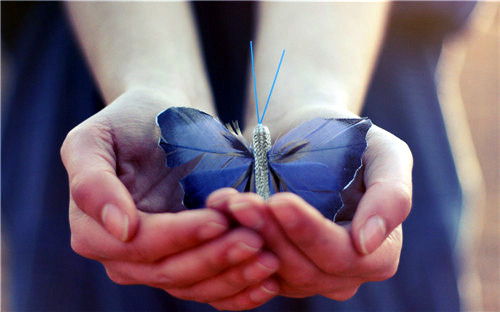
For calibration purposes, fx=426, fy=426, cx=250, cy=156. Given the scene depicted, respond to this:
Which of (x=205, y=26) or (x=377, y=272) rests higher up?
(x=205, y=26)

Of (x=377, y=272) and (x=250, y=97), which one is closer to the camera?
(x=377, y=272)

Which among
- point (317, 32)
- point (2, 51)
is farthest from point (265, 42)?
point (2, 51)

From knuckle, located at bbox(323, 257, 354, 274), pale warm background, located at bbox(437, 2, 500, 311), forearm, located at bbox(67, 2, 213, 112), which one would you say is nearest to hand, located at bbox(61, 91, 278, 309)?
knuckle, located at bbox(323, 257, 354, 274)

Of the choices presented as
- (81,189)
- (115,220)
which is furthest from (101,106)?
(115,220)

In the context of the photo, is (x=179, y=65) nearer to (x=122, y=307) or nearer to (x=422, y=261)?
(x=122, y=307)

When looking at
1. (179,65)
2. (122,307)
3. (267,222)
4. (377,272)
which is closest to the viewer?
(267,222)

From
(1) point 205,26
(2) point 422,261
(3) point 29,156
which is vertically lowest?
(2) point 422,261

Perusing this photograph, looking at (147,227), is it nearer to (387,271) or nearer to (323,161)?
(323,161)
